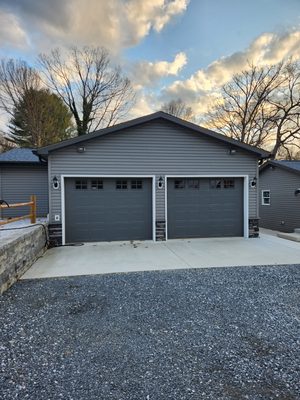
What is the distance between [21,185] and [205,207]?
777cm

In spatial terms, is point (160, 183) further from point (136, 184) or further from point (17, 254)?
point (17, 254)

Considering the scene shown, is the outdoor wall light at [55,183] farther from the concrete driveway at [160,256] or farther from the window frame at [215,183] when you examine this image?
the window frame at [215,183]

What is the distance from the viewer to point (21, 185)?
35.3 feet

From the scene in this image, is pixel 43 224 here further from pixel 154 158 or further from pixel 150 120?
pixel 150 120

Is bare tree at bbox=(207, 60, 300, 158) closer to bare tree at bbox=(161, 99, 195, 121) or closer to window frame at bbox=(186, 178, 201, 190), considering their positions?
bare tree at bbox=(161, 99, 195, 121)

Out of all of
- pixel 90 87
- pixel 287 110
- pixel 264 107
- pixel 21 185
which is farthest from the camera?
pixel 264 107

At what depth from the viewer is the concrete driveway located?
5.42 m

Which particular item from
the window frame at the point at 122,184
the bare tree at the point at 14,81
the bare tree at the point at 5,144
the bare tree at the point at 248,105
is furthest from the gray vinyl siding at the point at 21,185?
the bare tree at the point at 248,105

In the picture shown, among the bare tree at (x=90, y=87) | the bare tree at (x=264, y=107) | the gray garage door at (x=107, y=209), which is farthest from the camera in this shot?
the bare tree at (x=264, y=107)

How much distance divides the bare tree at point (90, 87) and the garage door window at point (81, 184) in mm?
14955

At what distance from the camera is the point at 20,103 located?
65.7 ft

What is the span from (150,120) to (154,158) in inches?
48.3

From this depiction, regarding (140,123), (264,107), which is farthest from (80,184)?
(264,107)

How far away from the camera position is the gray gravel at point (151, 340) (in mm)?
2043
